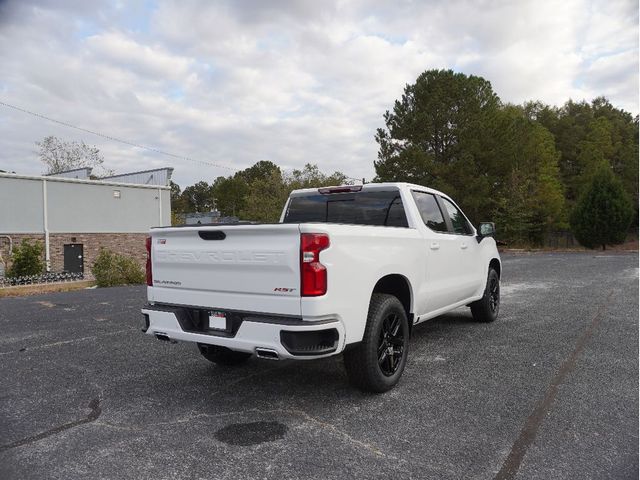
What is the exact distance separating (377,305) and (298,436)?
123 cm

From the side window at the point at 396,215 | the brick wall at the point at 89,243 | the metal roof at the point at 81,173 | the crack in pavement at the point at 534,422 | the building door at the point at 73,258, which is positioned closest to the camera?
the crack in pavement at the point at 534,422

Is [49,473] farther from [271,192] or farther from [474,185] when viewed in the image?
[271,192]

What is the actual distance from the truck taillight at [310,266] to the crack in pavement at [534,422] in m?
1.60

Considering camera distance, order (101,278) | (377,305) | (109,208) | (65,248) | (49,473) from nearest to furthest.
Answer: (49,473), (377,305), (101,278), (65,248), (109,208)

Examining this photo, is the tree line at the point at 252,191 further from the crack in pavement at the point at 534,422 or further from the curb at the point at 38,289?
the crack in pavement at the point at 534,422

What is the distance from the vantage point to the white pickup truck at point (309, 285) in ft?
11.4

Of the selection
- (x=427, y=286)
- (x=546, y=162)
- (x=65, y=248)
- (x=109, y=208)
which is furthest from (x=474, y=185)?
(x=427, y=286)

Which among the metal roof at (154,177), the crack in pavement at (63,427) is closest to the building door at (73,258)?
the metal roof at (154,177)

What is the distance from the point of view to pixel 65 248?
88.7 feet

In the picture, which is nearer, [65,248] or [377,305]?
[377,305]

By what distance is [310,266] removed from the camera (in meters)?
3.45

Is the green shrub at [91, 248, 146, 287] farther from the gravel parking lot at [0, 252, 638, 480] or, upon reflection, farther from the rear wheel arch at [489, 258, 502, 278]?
the rear wheel arch at [489, 258, 502, 278]

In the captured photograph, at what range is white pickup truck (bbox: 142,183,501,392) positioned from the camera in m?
3.48

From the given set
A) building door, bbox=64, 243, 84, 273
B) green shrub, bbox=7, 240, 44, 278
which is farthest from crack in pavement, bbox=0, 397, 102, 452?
building door, bbox=64, 243, 84, 273
